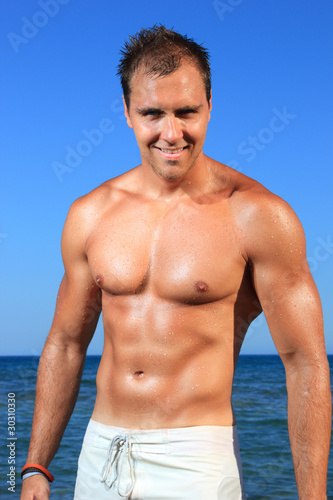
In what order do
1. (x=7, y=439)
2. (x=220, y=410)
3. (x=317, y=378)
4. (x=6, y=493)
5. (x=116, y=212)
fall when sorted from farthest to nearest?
(x=7, y=439)
(x=6, y=493)
(x=116, y=212)
(x=220, y=410)
(x=317, y=378)

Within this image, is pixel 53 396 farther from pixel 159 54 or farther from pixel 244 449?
pixel 244 449

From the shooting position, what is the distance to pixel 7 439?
11117 mm

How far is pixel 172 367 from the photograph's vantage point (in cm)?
243

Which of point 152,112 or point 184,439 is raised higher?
point 152,112

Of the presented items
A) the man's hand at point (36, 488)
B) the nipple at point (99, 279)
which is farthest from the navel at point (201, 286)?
the man's hand at point (36, 488)

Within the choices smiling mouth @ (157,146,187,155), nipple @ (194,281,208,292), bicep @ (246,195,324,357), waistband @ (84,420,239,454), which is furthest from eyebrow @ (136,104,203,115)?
waistband @ (84,420,239,454)

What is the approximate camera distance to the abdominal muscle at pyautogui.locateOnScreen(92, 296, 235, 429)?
2.38 meters

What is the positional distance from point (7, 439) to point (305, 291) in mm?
9907

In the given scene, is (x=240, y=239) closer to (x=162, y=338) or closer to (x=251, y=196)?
(x=251, y=196)

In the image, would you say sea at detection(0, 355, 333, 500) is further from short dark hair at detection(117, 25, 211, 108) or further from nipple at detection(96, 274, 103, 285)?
short dark hair at detection(117, 25, 211, 108)

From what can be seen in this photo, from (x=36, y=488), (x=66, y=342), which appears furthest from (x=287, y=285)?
(x=36, y=488)

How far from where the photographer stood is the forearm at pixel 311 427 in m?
2.21

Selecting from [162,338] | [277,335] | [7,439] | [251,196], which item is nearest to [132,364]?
[162,338]

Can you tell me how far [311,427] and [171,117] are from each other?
1235 mm
